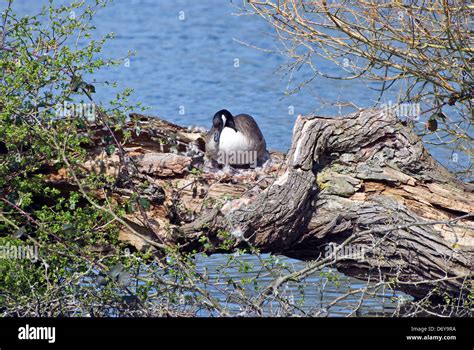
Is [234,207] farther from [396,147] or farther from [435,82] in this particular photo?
[435,82]

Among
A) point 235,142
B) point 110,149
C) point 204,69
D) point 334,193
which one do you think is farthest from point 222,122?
point 204,69

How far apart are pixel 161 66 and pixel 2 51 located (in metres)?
11.8

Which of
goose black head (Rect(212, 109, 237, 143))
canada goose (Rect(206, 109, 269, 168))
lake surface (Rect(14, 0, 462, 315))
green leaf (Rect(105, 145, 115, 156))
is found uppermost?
lake surface (Rect(14, 0, 462, 315))

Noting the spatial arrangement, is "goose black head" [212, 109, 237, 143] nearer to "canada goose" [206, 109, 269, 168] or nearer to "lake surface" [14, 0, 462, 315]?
"canada goose" [206, 109, 269, 168]

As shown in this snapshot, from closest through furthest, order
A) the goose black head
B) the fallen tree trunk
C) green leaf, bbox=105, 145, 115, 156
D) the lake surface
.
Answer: green leaf, bbox=105, 145, 115, 156 < the fallen tree trunk < the goose black head < the lake surface

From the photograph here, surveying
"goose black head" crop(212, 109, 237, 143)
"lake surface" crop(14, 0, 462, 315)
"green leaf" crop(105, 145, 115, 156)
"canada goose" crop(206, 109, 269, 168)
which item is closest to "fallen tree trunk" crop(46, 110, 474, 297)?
"green leaf" crop(105, 145, 115, 156)

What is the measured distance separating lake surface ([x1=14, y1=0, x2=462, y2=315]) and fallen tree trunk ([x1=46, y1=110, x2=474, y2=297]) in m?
7.33

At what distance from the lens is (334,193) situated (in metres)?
7.54

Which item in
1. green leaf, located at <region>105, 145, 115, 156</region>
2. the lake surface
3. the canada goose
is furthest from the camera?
the lake surface

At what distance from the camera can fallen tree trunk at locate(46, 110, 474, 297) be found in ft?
23.8

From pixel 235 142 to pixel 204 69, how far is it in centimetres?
1015

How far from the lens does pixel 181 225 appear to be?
728 cm

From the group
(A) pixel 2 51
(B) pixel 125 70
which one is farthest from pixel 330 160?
(B) pixel 125 70

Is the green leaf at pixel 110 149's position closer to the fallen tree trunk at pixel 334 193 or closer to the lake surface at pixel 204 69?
the fallen tree trunk at pixel 334 193
